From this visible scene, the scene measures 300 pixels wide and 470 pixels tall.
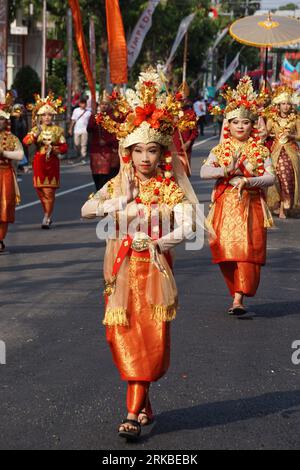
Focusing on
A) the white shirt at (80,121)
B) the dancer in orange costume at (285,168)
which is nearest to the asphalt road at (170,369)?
the dancer in orange costume at (285,168)

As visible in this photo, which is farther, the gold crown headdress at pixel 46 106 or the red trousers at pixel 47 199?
the red trousers at pixel 47 199

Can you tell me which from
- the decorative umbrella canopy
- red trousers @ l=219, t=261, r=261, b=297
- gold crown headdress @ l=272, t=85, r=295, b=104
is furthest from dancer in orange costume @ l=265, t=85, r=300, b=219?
red trousers @ l=219, t=261, r=261, b=297

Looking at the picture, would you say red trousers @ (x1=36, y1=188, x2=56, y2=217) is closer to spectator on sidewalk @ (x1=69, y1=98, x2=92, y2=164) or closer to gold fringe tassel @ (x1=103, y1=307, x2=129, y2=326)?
gold fringe tassel @ (x1=103, y1=307, x2=129, y2=326)

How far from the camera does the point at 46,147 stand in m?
16.5

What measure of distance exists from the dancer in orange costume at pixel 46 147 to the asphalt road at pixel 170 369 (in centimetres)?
321

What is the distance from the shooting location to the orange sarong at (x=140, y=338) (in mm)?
6191

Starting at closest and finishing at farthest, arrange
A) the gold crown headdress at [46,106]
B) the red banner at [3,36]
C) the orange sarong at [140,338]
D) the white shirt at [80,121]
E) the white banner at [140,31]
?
the orange sarong at [140,338]
the gold crown headdress at [46,106]
the red banner at [3,36]
the white shirt at [80,121]
the white banner at [140,31]

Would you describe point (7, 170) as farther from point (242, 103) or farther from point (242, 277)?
point (242, 277)

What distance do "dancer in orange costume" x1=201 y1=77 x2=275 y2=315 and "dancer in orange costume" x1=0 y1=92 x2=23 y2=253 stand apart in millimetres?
3978

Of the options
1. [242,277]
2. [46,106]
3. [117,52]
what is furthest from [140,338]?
[117,52]

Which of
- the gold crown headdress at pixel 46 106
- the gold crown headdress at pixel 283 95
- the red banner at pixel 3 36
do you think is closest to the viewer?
the gold crown headdress at pixel 46 106

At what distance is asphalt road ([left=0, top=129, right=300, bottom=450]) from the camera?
20.6ft

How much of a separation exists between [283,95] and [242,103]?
7452mm

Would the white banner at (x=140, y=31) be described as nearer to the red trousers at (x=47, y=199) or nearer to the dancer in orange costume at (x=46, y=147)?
the dancer in orange costume at (x=46, y=147)
